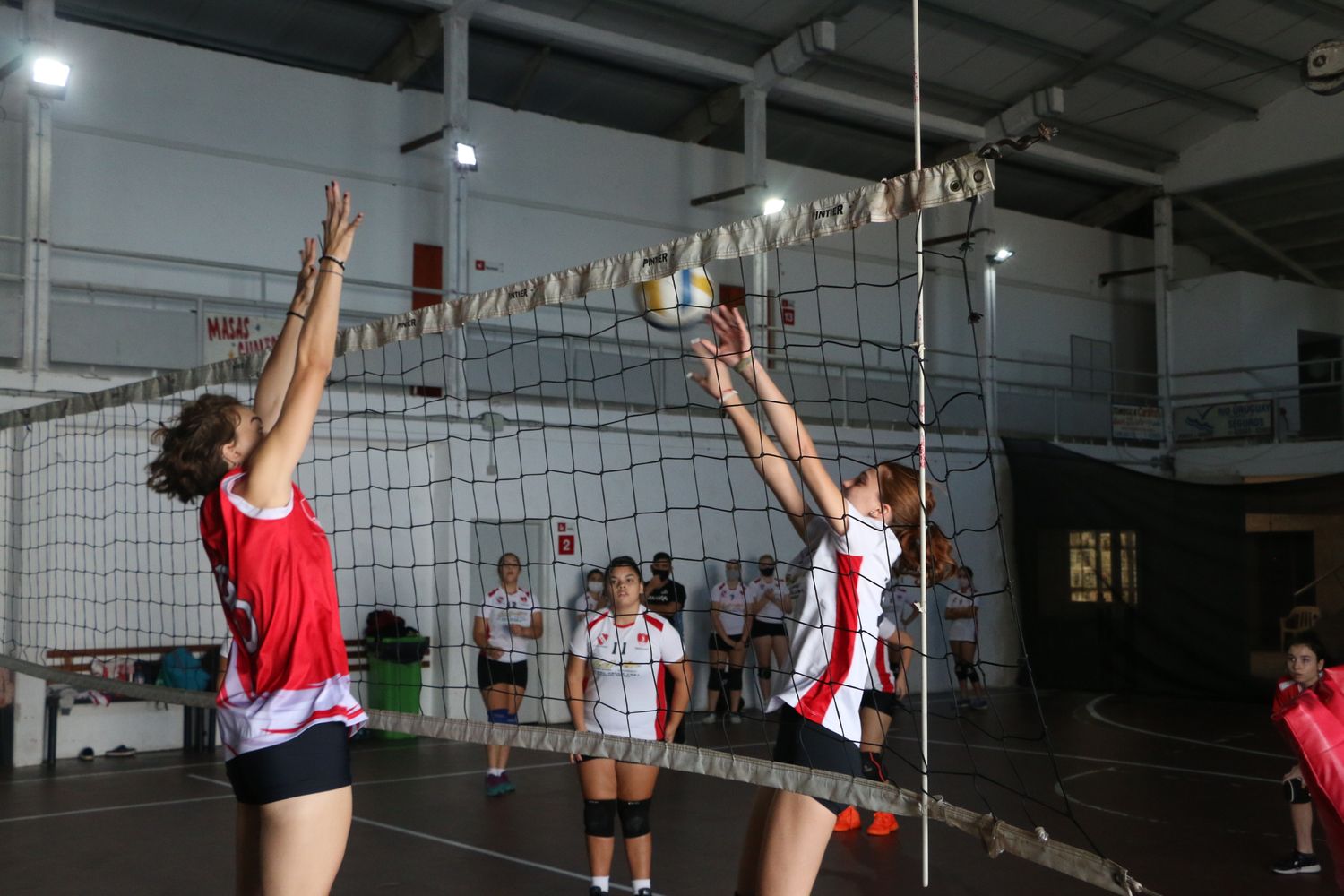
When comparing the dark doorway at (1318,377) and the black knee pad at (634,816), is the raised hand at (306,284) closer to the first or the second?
the black knee pad at (634,816)

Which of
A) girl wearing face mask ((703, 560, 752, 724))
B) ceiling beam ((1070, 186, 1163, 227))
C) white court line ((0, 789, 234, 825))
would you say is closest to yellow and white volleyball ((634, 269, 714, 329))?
girl wearing face mask ((703, 560, 752, 724))

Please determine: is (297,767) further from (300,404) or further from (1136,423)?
(1136,423)

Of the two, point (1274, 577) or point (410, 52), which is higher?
point (410, 52)

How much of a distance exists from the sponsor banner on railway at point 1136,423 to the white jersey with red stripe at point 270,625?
50.3 ft

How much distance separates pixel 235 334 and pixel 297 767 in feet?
29.2

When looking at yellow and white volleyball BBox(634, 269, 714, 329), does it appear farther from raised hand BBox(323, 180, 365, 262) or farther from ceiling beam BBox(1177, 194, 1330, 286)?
raised hand BBox(323, 180, 365, 262)

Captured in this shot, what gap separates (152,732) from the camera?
10008 mm

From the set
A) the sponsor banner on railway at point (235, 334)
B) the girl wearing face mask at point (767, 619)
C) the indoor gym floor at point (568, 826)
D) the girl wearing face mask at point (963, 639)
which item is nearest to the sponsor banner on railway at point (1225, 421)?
the girl wearing face mask at point (963, 639)

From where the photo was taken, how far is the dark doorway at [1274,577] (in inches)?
489

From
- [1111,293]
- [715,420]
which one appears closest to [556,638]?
[715,420]

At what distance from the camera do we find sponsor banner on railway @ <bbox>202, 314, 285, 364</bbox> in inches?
414

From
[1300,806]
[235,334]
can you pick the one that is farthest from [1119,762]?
[235,334]

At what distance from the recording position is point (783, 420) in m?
2.95

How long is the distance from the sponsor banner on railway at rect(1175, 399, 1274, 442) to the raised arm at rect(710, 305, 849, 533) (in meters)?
14.4
